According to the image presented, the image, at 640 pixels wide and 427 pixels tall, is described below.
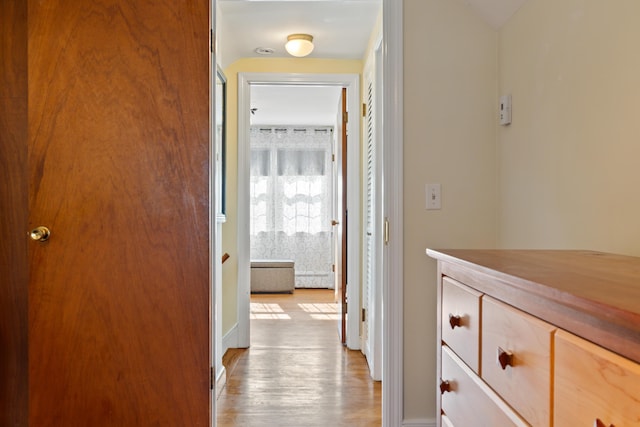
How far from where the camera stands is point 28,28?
188 cm

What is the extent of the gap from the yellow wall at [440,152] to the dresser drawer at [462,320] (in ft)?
2.36

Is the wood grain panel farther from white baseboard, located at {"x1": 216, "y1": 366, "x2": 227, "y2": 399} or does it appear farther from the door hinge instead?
the door hinge

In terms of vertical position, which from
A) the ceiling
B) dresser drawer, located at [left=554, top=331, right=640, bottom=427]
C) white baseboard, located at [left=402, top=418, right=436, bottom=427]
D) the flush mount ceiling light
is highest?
the ceiling

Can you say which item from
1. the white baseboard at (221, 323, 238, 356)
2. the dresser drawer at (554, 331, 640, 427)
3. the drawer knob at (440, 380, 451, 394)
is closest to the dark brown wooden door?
the drawer knob at (440, 380, 451, 394)

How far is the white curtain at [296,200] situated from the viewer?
A: 22.6ft

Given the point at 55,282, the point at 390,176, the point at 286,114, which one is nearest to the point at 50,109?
the point at 55,282

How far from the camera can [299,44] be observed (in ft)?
10.6

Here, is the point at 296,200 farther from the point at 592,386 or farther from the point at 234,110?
the point at 592,386

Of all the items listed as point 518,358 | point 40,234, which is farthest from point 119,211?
point 518,358

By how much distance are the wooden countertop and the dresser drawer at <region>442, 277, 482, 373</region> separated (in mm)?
38

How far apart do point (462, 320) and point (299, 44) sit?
A: 248cm

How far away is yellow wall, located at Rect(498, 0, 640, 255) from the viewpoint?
1.27 metres

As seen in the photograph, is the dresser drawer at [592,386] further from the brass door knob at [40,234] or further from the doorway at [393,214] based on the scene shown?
the brass door knob at [40,234]

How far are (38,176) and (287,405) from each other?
1660mm
